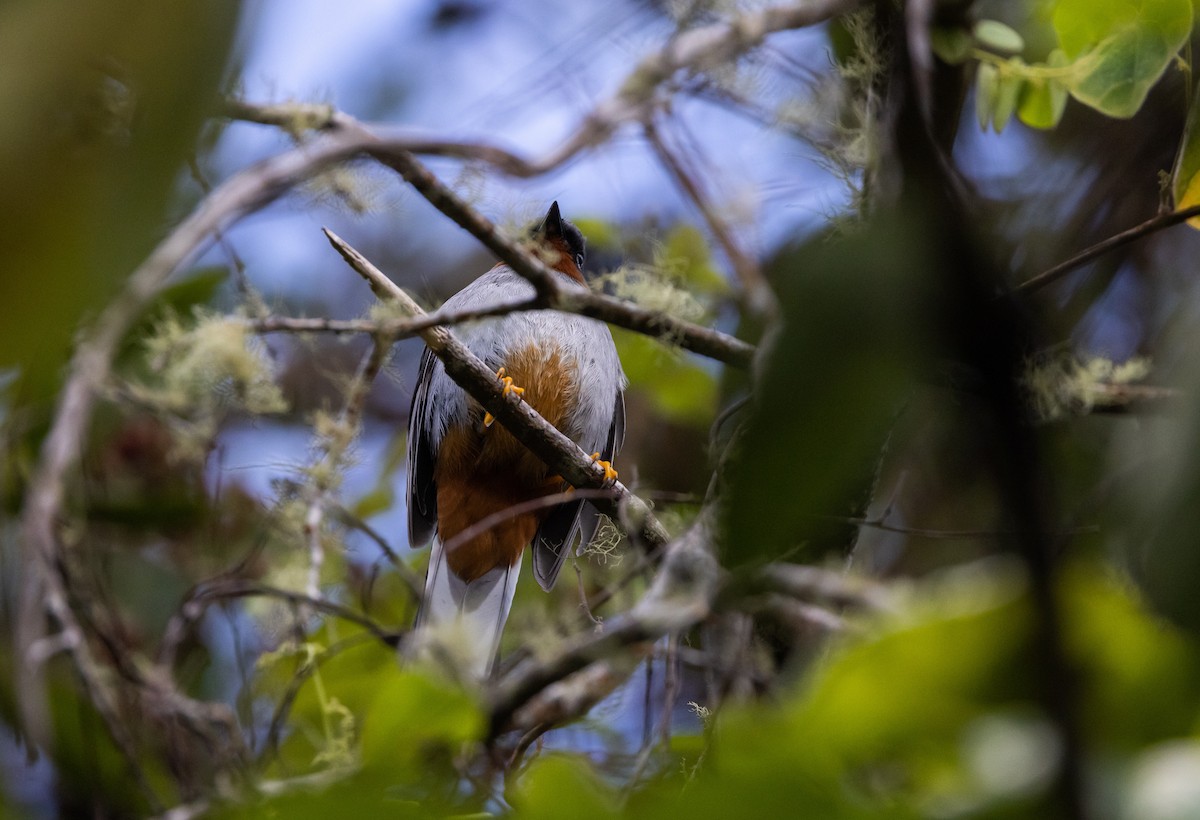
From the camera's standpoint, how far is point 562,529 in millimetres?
3949

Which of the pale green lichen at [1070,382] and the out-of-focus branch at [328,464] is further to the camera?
the out-of-focus branch at [328,464]

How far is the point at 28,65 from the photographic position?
52 cm

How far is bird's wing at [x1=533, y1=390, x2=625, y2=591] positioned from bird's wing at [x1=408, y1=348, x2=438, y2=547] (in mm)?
416

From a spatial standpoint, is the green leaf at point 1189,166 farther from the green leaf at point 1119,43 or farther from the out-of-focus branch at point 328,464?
the out-of-focus branch at point 328,464

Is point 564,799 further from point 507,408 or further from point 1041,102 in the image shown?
point 507,408

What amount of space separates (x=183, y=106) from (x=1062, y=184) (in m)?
2.61

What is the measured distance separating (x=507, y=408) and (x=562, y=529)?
4.49ft

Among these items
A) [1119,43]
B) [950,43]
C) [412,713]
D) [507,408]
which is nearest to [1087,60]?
[1119,43]

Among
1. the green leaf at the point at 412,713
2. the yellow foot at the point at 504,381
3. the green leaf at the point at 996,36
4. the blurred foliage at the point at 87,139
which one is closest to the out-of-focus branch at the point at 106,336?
the blurred foliage at the point at 87,139

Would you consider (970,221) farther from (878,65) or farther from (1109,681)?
(878,65)

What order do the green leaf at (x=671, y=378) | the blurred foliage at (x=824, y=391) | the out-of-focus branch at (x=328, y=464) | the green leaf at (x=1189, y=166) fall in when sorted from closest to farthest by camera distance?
the blurred foliage at (x=824, y=391) → the green leaf at (x=1189, y=166) → the out-of-focus branch at (x=328, y=464) → the green leaf at (x=671, y=378)

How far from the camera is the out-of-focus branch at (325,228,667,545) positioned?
2129mm

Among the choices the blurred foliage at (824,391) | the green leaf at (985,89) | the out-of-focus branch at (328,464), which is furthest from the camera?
the out-of-focus branch at (328,464)

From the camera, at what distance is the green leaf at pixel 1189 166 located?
139 cm
